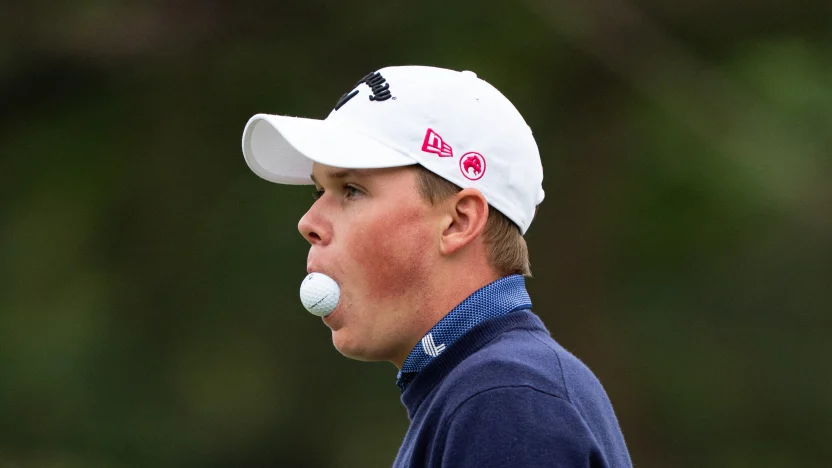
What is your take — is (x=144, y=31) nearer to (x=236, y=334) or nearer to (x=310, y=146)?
(x=236, y=334)

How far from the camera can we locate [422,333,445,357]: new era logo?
218cm

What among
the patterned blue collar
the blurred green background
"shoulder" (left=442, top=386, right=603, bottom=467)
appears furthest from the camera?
the blurred green background

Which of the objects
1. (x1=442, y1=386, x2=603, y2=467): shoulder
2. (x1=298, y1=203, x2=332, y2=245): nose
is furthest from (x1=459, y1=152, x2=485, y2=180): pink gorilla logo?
(x1=442, y1=386, x2=603, y2=467): shoulder

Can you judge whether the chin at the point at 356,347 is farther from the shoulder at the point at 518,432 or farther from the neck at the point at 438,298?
the shoulder at the point at 518,432

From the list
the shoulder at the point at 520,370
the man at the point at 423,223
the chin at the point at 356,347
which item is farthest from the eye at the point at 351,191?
the shoulder at the point at 520,370

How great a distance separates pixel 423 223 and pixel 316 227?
0.20 metres

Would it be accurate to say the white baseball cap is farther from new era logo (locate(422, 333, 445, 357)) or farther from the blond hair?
new era logo (locate(422, 333, 445, 357))

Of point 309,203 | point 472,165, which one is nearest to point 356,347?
point 472,165

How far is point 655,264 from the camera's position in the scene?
987cm

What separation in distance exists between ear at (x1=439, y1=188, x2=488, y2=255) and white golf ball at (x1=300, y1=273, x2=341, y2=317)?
21 centimetres

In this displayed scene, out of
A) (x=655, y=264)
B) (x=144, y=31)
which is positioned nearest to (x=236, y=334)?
(x=144, y=31)

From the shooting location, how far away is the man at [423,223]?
2.19 metres

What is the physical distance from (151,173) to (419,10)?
8.75 ft

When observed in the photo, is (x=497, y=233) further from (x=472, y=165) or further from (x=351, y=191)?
(x=351, y=191)
